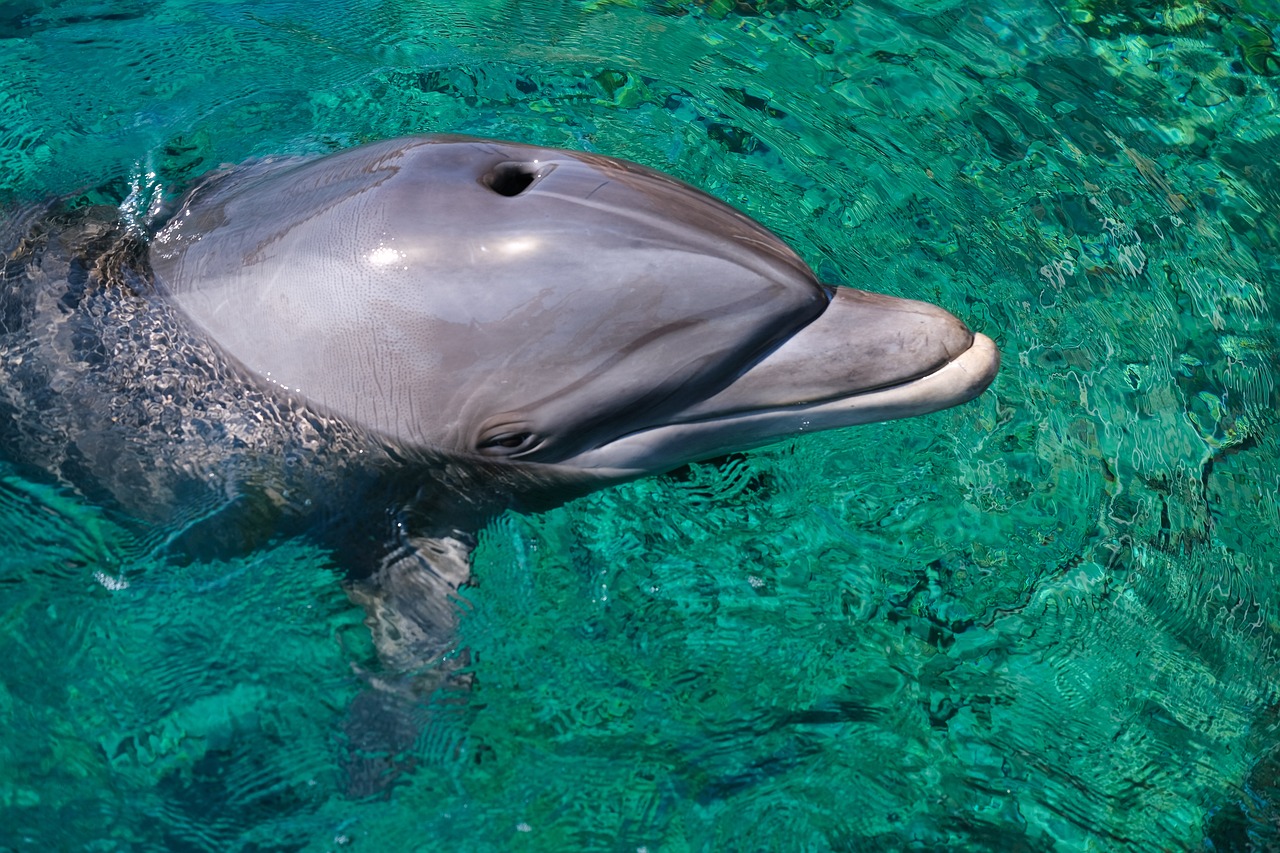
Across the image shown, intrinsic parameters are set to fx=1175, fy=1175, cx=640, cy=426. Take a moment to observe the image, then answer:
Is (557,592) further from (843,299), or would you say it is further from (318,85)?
(318,85)

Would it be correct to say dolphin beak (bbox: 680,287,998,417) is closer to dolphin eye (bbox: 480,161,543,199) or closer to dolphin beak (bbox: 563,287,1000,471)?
dolphin beak (bbox: 563,287,1000,471)

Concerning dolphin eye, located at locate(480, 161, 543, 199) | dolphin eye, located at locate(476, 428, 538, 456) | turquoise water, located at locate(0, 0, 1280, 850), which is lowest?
turquoise water, located at locate(0, 0, 1280, 850)

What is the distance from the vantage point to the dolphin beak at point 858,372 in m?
4.40

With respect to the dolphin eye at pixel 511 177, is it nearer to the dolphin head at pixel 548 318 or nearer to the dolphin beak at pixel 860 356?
the dolphin head at pixel 548 318

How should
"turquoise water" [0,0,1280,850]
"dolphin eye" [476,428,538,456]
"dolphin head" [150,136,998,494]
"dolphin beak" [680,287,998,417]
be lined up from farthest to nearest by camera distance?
"turquoise water" [0,0,1280,850], "dolphin eye" [476,428,538,456], "dolphin beak" [680,287,998,417], "dolphin head" [150,136,998,494]

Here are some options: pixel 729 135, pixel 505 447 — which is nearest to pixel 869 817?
pixel 505 447

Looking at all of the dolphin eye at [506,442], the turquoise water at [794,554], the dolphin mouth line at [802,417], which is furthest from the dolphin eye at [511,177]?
the turquoise water at [794,554]

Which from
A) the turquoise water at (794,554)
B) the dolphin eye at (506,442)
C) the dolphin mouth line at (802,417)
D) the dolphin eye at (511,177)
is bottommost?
the turquoise water at (794,554)

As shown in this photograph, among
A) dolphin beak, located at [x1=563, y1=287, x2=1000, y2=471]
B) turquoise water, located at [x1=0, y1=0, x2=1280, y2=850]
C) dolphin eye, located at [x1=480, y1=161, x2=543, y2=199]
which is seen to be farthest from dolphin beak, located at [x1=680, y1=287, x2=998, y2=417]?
turquoise water, located at [x1=0, y1=0, x2=1280, y2=850]

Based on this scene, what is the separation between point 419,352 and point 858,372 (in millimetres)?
1663

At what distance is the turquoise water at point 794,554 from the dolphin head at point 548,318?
94cm

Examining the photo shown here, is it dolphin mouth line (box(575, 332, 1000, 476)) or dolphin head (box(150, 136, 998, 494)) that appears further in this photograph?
dolphin mouth line (box(575, 332, 1000, 476))

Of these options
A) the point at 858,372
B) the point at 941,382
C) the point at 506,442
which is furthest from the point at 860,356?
the point at 506,442

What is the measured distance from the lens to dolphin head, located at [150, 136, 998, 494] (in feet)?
13.9
